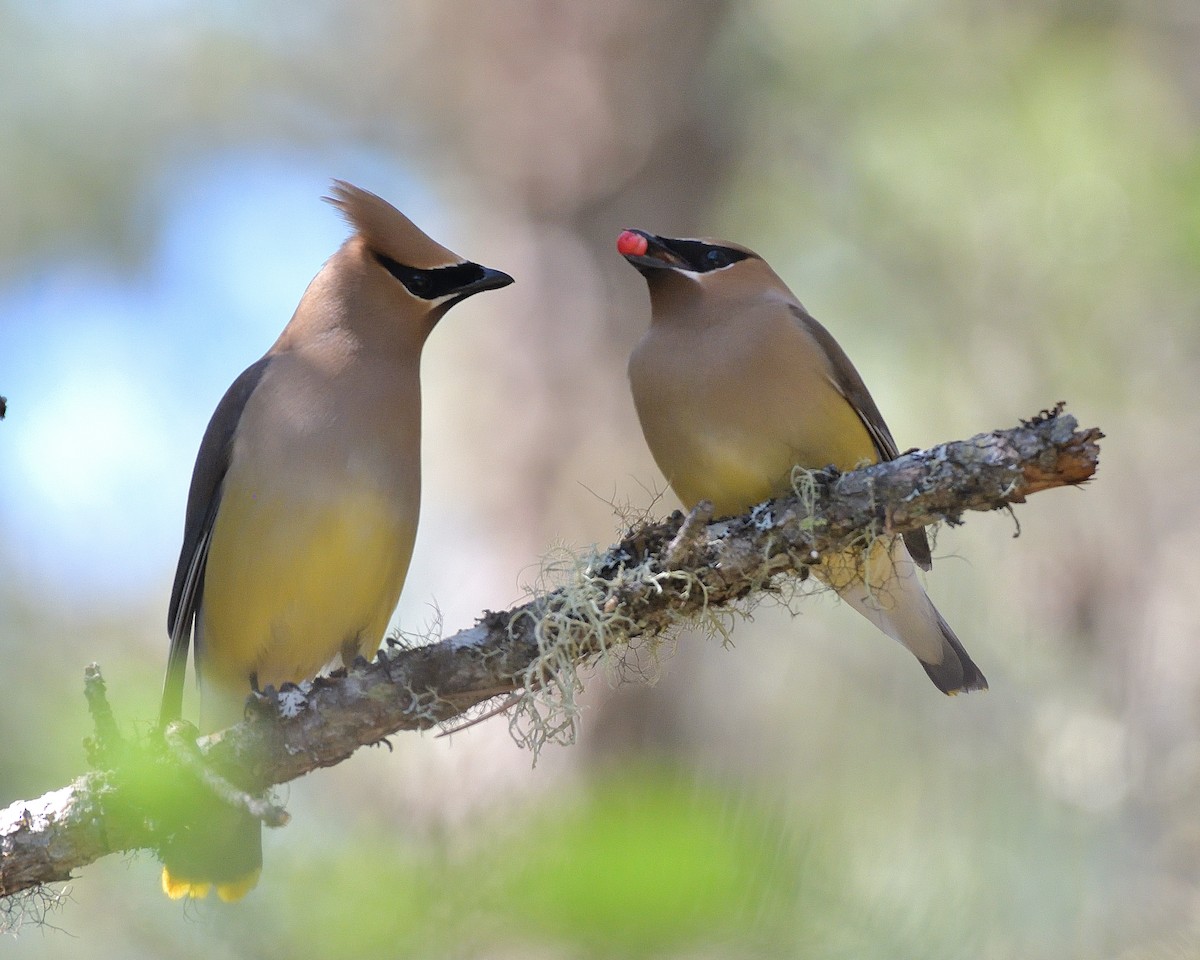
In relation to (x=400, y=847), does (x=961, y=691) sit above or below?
above

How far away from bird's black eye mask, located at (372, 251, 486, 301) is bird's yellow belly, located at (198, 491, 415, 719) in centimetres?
67

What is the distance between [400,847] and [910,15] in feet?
23.3

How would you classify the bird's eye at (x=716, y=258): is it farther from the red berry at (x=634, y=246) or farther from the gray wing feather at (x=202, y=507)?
the gray wing feather at (x=202, y=507)

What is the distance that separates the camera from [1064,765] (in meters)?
3.66

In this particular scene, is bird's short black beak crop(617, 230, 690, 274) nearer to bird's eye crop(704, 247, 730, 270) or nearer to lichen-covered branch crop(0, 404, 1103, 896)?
bird's eye crop(704, 247, 730, 270)

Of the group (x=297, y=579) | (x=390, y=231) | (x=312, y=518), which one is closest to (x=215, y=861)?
(x=297, y=579)

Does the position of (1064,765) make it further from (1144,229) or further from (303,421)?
(1144,229)

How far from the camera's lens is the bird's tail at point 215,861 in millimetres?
2959

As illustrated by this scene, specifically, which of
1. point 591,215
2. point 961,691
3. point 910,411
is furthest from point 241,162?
point 961,691

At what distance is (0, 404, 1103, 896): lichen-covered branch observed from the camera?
2.77m

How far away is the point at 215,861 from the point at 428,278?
1720 millimetres

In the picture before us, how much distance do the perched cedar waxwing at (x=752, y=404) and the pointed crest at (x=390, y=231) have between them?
57 centimetres

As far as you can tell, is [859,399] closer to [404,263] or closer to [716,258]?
[716,258]

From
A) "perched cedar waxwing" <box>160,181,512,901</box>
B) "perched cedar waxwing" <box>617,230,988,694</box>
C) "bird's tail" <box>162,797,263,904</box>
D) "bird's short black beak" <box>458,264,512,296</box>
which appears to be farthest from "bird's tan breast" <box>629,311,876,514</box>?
"bird's tail" <box>162,797,263,904</box>
